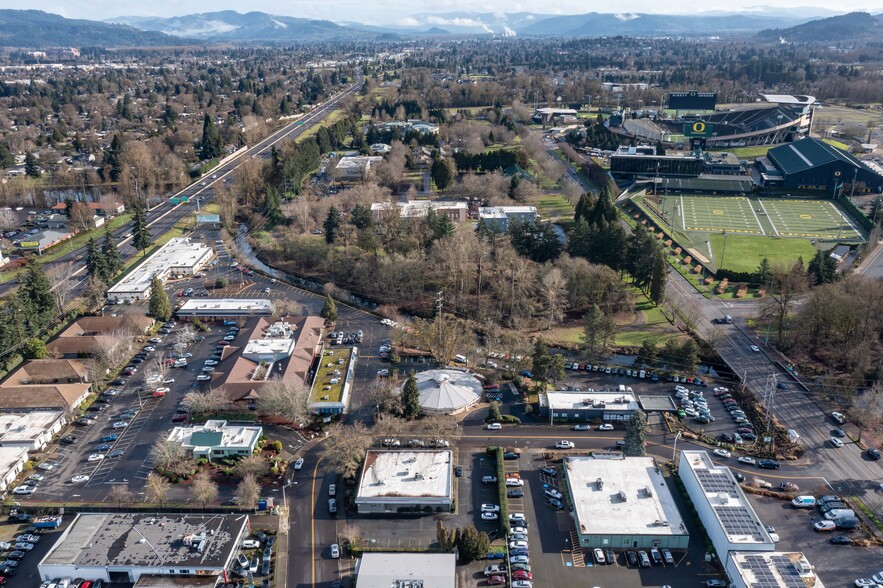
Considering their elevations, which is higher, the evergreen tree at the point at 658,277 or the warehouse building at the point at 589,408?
the evergreen tree at the point at 658,277

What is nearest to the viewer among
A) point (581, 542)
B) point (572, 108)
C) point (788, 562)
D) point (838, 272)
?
point (788, 562)

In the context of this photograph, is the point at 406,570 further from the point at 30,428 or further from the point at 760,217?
the point at 760,217

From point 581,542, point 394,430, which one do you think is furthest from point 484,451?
point 581,542

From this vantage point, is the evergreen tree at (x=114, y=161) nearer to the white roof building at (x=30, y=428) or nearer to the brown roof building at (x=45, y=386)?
the brown roof building at (x=45, y=386)

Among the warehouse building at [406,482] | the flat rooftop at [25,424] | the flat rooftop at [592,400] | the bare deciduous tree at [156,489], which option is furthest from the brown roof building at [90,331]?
the flat rooftop at [592,400]

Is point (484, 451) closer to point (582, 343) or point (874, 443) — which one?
point (582, 343)

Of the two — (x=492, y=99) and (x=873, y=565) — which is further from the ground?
(x=492, y=99)

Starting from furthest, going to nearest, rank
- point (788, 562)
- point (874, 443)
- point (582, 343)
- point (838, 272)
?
point (838, 272) → point (582, 343) → point (874, 443) → point (788, 562)
